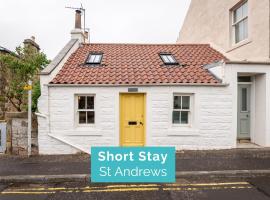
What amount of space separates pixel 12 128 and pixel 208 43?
1192 cm

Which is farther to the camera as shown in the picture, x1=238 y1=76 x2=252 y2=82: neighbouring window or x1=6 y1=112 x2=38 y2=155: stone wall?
x1=238 y1=76 x2=252 y2=82: neighbouring window

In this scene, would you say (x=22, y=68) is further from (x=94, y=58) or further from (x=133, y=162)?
(x=133, y=162)

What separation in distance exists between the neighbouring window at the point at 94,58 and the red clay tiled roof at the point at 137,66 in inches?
8.2

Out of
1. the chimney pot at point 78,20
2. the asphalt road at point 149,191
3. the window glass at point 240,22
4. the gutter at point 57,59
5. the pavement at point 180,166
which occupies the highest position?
the chimney pot at point 78,20

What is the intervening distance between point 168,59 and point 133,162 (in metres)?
7.81

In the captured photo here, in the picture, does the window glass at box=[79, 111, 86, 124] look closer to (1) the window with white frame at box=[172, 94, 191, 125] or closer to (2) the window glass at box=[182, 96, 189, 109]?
(1) the window with white frame at box=[172, 94, 191, 125]

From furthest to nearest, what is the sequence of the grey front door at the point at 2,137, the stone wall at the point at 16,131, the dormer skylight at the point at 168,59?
the dormer skylight at the point at 168,59
the stone wall at the point at 16,131
the grey front door at the point at 2,137

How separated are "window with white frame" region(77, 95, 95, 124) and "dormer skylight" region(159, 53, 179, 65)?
4044 millimetres

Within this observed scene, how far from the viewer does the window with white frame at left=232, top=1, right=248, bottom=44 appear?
34.9 ft

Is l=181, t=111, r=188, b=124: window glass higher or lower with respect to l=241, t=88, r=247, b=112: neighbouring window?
lower

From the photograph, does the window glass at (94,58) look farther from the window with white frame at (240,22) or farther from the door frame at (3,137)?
the window with white frame at (240,22)

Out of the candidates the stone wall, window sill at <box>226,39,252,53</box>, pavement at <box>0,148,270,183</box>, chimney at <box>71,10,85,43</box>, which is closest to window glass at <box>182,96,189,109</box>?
pavement at <box>0,148,270,183</box>

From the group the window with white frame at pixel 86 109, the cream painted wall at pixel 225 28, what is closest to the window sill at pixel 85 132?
the window with white frame at pixel 86 109

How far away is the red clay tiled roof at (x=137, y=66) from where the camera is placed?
889 cm
